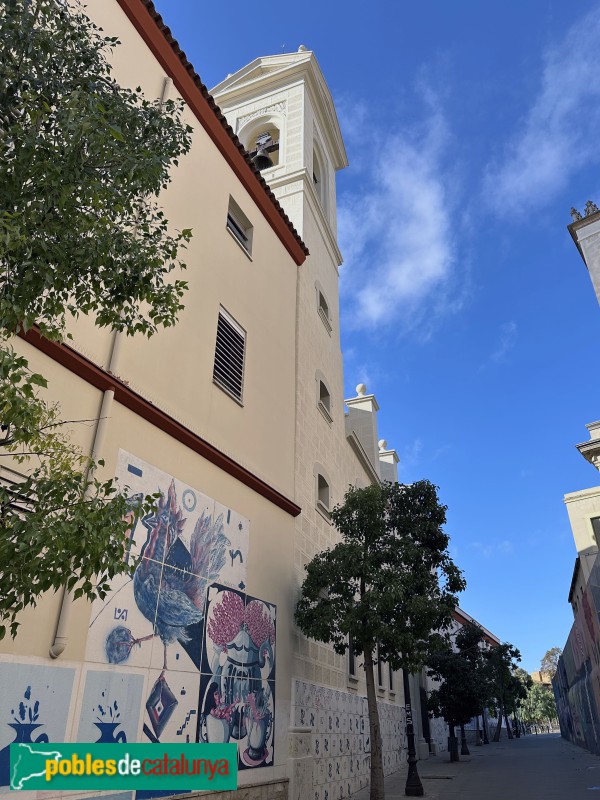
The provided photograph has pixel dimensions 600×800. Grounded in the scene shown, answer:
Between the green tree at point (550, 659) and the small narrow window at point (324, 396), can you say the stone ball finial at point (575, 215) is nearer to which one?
the small narrow window at point (324, 396)

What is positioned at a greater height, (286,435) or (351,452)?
(351,452)

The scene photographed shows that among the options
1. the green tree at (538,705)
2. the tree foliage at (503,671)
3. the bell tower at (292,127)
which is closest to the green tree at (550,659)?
the green tree at (538,705)

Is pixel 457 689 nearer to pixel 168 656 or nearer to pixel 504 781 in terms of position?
pixel 504 781

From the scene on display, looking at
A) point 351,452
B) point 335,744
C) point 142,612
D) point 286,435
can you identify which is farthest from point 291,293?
point 335,744

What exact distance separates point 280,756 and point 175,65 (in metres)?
13.1

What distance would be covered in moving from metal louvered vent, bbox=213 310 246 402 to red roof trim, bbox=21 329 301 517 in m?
1.53

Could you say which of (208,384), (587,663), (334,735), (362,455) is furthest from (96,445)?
(587,663)

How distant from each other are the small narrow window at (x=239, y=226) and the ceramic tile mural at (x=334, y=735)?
30.7 feet

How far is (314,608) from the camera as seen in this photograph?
11.2 meters

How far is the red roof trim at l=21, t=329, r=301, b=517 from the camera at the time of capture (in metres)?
6.82

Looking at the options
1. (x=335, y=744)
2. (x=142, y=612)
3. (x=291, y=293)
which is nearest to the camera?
(x=142, y=612)

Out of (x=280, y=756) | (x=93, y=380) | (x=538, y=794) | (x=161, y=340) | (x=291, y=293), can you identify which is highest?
(x=291, y=293)

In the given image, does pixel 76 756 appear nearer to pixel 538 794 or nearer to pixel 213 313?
pixel 213 313

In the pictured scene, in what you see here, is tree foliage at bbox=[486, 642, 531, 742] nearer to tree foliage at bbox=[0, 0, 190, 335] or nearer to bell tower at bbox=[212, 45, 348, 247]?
bell tower at bbox=[212, 45, 348, 247]
